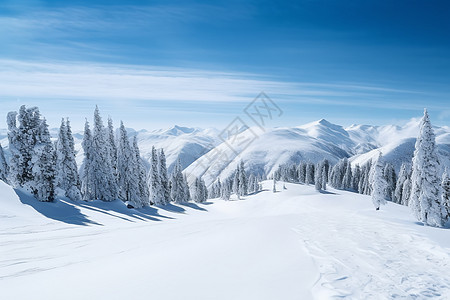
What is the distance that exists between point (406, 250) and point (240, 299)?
8055mm

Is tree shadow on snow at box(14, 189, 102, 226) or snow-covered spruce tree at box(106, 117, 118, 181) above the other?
snow-covered spruce tree at box(106, 117, 118, 181)

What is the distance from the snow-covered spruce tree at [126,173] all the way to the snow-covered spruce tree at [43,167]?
14.2 meters

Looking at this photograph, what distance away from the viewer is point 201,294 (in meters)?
5.12

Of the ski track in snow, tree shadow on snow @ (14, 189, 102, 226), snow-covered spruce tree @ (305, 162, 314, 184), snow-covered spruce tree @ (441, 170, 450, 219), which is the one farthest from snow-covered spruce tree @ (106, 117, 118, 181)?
snow-covered spruce tree @ (305, 162, 314, 184)

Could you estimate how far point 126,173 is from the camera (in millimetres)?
45469

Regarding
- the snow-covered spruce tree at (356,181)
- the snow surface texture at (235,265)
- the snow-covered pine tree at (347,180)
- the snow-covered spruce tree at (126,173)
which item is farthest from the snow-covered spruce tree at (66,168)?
the snow-covered spruce tree at (356,181)

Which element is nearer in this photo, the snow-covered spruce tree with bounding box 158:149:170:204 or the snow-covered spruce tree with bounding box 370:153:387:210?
the snow-covered spruce tree with bounding box 370:153:387:210

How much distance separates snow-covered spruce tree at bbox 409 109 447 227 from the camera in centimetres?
3180

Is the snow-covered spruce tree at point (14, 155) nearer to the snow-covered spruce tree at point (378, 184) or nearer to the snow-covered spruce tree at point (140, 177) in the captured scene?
the snow-covered spruce tree at point (140, 177)

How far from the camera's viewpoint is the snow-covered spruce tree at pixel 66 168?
117 feet

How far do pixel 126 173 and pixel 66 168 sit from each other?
10523 millimetres

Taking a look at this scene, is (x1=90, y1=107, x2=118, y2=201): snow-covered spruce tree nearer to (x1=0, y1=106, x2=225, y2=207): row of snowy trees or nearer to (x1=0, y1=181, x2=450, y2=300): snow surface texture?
(x1=0, y1=106, x2=225, y2=207): row of snowy trees

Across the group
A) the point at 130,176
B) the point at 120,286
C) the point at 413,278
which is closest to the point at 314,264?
the point at 413,278

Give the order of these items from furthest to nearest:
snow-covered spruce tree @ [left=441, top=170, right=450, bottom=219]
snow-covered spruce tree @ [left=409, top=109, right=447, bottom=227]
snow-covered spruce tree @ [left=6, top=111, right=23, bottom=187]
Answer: snow-covered spruce tree @ [left=441, top=170, right=450, bottom=219], snow-covered spruce tree @ [left=409, top=109, right=447, bottom=227], snow-covered spruce tree @ [left=6, top=111, right=23, bottom=187]
